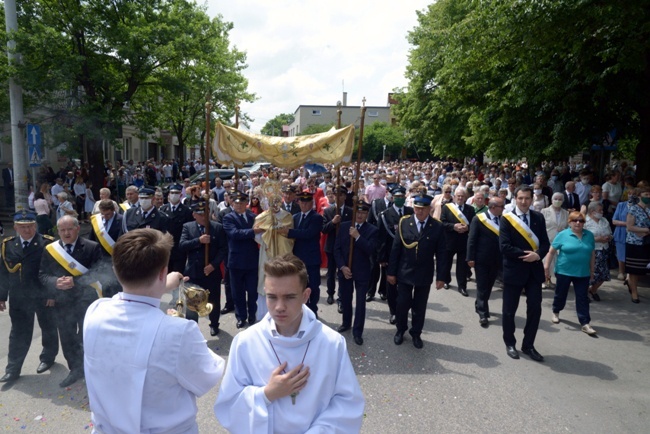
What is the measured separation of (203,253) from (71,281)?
6.41ft

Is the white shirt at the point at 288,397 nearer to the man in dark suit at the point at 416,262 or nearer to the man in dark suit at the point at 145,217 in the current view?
the man in dark suit at the point at 416,262

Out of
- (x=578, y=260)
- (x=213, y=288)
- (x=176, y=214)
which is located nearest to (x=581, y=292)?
(x=578, y=260)

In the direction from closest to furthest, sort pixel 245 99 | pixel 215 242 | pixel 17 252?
1. pixel 17 252
2. pixel 215 242
3. pixel 245 99

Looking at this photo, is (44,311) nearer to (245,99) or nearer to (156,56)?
(156,56)

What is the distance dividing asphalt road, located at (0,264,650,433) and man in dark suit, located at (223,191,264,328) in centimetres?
45

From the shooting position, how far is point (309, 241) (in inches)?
265

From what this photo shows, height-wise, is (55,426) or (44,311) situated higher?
(44,311)

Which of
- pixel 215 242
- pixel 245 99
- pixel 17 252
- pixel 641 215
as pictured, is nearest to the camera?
pixel 17 252

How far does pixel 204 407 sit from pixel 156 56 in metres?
15.3

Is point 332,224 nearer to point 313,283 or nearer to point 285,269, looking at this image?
point 313,283

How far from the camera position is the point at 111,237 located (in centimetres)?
650

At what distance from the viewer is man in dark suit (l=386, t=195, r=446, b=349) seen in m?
6.18

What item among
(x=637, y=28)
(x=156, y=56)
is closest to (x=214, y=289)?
(x=637, y=28)

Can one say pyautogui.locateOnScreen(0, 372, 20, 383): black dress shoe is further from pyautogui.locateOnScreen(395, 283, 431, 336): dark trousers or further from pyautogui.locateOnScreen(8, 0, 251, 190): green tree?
pyautogui.locateOnScreen(8, 0, 251, 190): green tree
